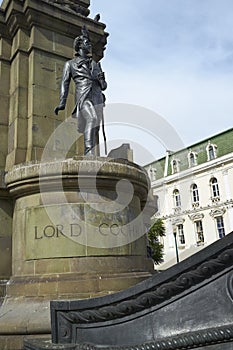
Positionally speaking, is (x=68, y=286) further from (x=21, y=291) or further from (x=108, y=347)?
(x=108, y=347)

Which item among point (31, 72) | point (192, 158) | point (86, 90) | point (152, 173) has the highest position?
point (192, 158)

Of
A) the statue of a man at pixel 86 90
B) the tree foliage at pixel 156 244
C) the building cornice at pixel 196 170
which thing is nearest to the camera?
the statue of a man at pixel 86 90

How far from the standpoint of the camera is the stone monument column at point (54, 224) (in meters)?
6.01

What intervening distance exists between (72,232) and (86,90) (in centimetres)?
323

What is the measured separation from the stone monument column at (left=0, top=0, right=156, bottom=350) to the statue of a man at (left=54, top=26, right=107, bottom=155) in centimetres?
92

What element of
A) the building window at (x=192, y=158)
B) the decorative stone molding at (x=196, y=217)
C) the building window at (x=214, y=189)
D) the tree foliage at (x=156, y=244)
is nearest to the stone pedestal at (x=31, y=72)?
the tree foliage at (x=156, y=244)

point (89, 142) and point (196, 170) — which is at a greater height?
point (196, 170)

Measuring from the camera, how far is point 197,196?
43875 mm

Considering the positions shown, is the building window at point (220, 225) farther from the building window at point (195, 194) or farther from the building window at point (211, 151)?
the building window at point (211, 151)

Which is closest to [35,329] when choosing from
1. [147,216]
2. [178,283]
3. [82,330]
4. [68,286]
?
[68,286]

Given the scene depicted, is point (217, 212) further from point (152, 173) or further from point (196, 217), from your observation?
point (152, 173)

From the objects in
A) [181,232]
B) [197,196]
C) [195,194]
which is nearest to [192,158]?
[195,194]

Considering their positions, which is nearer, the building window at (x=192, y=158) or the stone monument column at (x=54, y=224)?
the stone monument column at (x=54, y=224)

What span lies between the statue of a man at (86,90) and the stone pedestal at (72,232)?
3.48ft
